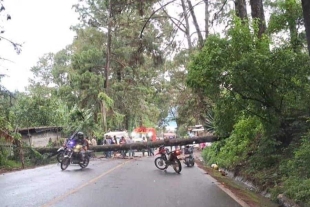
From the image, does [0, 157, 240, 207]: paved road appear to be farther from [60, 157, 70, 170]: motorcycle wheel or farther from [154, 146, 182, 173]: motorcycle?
[60, 157, 70, 170]: motorcycle wheel

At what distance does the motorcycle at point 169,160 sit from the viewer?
55.0ft

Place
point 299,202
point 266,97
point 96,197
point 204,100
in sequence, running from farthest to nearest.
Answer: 1. point 204,100
2. point 266,97
3. point 96,197
4. point 299,202

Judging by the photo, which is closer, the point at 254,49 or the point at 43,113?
the point at 254,49

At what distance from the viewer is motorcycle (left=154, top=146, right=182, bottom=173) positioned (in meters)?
16.8

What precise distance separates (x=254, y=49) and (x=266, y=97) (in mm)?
1664

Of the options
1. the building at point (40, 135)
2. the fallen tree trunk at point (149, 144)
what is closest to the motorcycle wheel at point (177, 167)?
the fallen tree trunk at point (149, 144)

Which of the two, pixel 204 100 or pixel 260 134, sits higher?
pixel 204 100

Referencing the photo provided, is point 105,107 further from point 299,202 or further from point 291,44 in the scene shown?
point 299,202

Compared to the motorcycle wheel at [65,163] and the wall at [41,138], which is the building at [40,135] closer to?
the wall at [41,138]

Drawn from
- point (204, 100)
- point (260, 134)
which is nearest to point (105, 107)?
point (204, 100)

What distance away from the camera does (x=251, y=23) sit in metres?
11.6

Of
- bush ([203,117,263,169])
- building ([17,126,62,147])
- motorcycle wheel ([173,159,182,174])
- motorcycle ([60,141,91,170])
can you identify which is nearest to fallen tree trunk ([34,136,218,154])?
building ([17,126,62,147])

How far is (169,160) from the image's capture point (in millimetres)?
17422

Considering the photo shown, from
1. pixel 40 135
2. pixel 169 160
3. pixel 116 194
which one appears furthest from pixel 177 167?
pixel 40 135
